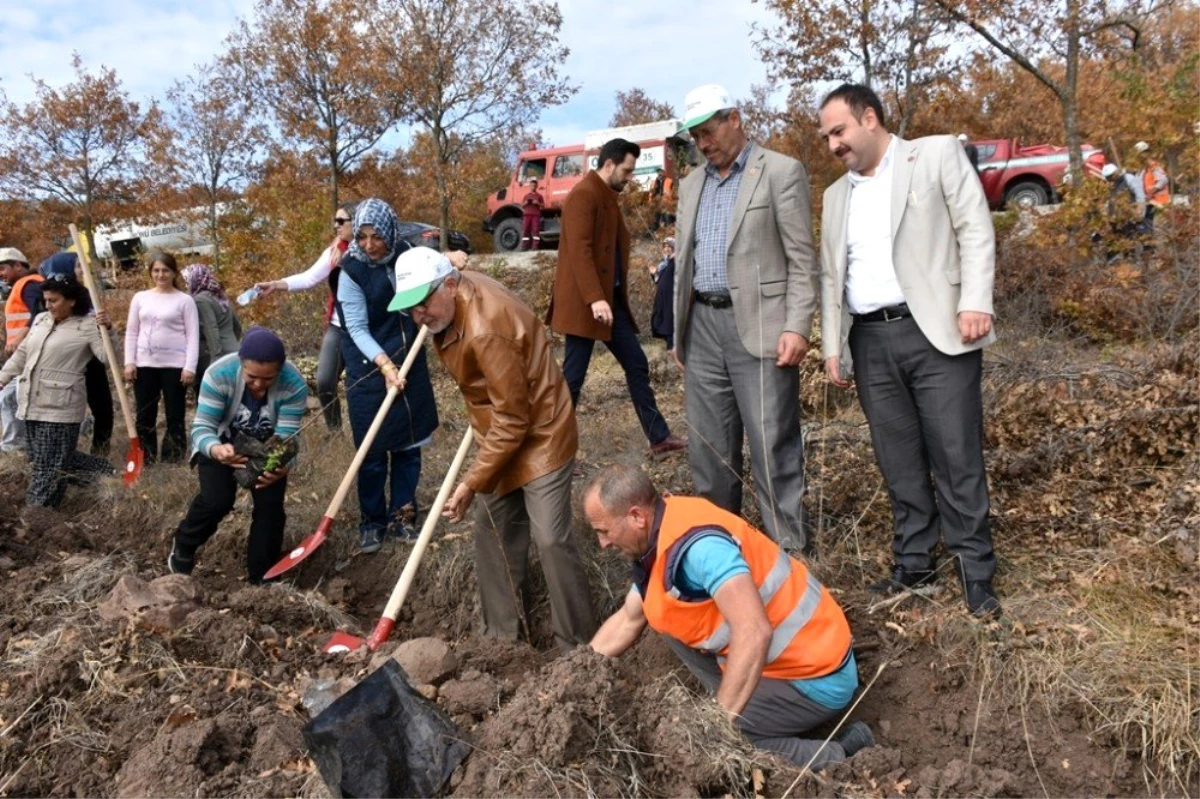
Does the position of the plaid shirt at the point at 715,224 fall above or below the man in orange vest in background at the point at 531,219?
below

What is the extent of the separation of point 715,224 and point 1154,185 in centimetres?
509

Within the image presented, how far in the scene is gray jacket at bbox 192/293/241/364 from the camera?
607cm

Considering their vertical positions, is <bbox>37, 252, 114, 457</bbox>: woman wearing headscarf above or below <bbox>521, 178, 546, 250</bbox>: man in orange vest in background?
below

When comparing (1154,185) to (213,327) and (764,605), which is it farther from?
(213,327)

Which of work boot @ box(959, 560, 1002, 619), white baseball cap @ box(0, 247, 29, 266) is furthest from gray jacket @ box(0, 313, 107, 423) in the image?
work boot @ box(959, 560, 1002, 619)

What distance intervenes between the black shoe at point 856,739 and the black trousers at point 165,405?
16.1 ft

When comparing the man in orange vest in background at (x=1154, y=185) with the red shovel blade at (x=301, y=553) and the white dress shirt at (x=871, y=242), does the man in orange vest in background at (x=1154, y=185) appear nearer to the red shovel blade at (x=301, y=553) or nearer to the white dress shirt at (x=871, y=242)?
the white dress shirt at (x=871, y=242)

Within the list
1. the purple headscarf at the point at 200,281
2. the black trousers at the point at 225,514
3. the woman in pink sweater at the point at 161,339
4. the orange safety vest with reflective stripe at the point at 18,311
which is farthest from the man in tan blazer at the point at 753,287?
the orange safety vest with reflective stripe at the point at 18,311

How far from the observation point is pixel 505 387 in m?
3.11

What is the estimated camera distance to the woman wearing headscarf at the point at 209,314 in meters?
6.08

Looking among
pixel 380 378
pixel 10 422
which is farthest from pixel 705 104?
pixel 10 422

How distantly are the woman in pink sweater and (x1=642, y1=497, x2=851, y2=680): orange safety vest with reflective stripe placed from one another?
4.35 metres

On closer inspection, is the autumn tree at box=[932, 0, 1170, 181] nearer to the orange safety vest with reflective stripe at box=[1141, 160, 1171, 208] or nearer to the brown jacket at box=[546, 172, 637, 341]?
the orange safety vest with reflective stripe at box=[1141, 160, 1171, 208]

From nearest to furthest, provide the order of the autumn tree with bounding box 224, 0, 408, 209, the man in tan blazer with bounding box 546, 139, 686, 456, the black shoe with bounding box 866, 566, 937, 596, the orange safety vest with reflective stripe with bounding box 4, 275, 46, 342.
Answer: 1. the black shoe with bounding box 866, 566, 937, 596
2. the man in tan blazer with bounding box 546, 139, 686, 456
3. the orange safety vest with reflective stripe with bounding box 4, 275, 46, 342
4. the autumn tree with bounding box 224, 0, 408, 209
